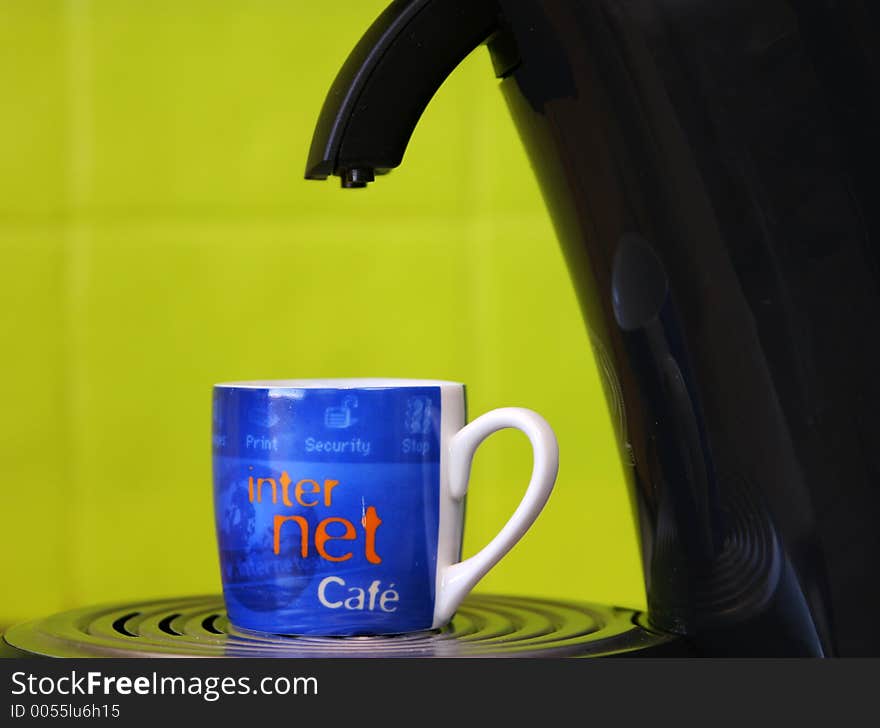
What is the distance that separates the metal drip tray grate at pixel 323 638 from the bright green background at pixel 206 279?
1.00 ft

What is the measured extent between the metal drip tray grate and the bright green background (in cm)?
30

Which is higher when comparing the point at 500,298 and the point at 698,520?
the point at 500,298

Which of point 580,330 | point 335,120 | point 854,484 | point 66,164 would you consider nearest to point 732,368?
point 854,484

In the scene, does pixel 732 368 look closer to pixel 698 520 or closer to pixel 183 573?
pixel 698 520

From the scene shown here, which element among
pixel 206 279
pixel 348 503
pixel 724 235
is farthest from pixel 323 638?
pixel 206 279

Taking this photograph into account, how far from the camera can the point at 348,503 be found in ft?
1.41

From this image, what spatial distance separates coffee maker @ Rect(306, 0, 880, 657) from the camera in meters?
0.37

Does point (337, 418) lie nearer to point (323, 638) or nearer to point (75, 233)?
point (323, 638)

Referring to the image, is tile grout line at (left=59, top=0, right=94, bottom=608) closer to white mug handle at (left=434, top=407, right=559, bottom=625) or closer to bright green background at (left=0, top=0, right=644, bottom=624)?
bright green background at (left=0, top=0, right=644, bottom=624)

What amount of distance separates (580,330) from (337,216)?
0.17m

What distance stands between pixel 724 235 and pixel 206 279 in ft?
1.55

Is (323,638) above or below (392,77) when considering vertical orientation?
below

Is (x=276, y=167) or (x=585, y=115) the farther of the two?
(x=276, y=167)
